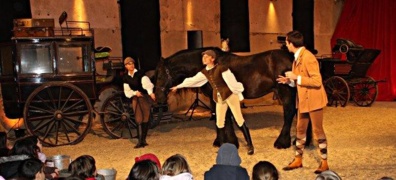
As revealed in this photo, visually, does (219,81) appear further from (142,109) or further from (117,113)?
(117,113)

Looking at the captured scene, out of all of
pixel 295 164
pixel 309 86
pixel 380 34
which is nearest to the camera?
pixel 309 86

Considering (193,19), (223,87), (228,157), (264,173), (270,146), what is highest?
(193,19)

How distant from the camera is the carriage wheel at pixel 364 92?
12305 mm

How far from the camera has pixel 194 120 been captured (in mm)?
10898

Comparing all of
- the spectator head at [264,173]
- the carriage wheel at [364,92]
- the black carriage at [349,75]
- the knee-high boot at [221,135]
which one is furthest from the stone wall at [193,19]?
the spectator head at [264,173]

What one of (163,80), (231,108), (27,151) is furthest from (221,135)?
(27,151)

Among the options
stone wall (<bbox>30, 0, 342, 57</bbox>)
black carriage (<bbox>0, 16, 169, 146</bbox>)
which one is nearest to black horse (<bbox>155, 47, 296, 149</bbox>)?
black carriage (<bbox>0, 16, 169, 146</bbox>)

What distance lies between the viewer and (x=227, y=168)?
371 cm

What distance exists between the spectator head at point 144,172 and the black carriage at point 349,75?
9204 mm

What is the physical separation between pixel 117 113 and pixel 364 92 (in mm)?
6954

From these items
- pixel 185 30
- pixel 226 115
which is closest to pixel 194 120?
pixel 185 30

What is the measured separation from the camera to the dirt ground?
6.05 m

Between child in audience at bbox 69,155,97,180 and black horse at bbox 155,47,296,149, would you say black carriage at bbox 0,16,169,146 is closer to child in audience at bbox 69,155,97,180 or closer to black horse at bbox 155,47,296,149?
black horse at bbox 155,47,296,149

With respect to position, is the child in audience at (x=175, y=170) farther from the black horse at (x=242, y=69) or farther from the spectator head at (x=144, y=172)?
the black horse at (x=242, y=69)
